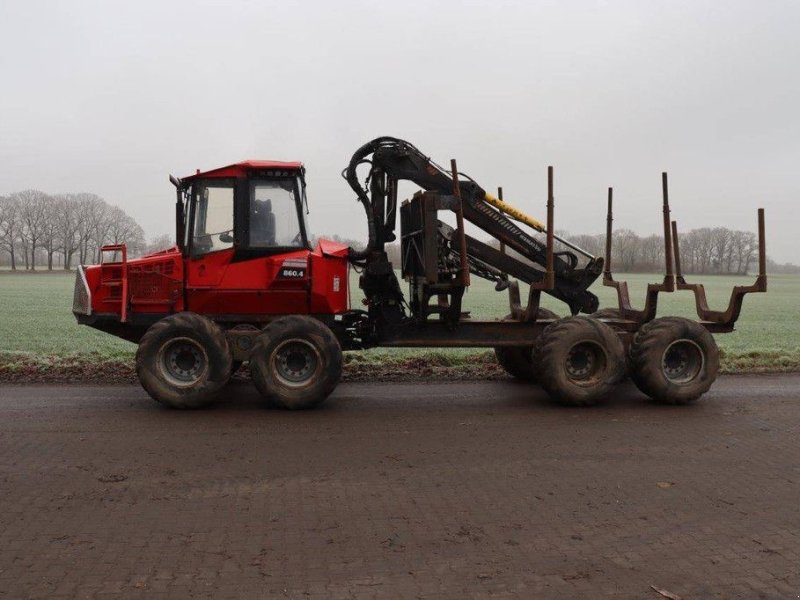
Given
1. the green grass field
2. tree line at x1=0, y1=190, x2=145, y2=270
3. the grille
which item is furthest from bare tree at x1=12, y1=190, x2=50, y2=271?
the grille

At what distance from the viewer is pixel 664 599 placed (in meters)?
3.81

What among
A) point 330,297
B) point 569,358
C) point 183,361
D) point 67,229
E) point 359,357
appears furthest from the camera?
point 67,229

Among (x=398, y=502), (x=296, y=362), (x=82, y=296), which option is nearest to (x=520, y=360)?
(x=296, y=362)

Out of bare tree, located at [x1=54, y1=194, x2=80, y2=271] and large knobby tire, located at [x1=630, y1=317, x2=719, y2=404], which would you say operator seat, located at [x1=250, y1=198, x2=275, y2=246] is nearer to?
large knobby tire, located at [x1=630, y1=317, x2=719, y2=404]

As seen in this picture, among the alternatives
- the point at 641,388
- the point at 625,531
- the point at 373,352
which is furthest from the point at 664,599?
the point at 373,352

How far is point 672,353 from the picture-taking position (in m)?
9.31

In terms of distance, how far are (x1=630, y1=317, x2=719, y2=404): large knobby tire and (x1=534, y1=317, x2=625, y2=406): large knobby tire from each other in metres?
0.38

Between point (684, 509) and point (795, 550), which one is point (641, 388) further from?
point (795, 550)

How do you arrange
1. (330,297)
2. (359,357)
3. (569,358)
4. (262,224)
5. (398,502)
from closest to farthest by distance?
(398,502) → (569,358) → (262,224) → (330,297) → (359,357)

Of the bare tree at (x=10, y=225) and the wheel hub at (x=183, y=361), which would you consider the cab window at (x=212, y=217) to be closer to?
the wheel hub at (x=183, y=361)

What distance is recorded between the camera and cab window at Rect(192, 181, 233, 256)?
906 centimetres

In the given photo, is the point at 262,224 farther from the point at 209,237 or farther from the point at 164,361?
the point at 164,361

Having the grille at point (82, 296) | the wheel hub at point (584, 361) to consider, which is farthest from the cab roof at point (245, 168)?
the wheel hub at point (584, 361)

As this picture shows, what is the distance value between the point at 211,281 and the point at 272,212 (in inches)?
47.4
